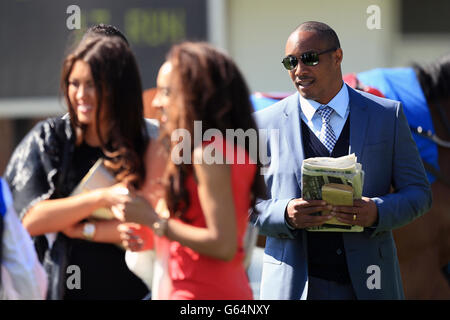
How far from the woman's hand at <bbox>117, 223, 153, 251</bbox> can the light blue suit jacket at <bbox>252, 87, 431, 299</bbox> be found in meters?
0.66

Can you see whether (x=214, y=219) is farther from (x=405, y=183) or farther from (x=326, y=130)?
(x=405, y=183)

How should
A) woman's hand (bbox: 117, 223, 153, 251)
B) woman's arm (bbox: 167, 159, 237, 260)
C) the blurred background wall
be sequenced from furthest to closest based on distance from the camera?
1. the blurred background wall
2. woman's hand (bbox: 117, 223, 153, 251)
3. woman's arm (bbox: 167, 159, 237, 260)

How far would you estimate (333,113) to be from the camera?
3184mm

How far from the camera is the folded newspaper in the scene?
289 cm

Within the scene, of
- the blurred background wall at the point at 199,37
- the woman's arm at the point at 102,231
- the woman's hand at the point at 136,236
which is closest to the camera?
the woman's hand at the point at 136,236

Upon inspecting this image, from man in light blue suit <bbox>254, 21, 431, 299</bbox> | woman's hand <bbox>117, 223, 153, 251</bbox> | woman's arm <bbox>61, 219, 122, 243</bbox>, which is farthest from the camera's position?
man in light blue suit <bbox>254, 21, 431, 299</bbox>

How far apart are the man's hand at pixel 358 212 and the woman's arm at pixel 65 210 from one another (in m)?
0.86

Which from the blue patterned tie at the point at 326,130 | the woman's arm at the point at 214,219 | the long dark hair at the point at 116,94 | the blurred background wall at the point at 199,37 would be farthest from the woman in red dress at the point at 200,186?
the blurred background wall at the point at 199,37

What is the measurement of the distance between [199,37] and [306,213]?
5278 millimetres

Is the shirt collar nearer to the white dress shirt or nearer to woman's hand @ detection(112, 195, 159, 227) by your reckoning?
the white dress shirt

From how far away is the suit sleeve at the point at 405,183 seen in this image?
3.04 m

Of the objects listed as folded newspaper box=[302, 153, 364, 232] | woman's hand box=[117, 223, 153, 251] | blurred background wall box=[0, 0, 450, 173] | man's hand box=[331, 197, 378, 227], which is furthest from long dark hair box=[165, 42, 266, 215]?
blurred background wall box=[0, 0, 450, 173]

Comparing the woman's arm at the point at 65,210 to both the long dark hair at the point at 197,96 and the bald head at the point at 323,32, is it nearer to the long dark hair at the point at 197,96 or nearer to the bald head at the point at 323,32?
the long dark hair at the point at 197,96

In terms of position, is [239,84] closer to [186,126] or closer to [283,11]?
[186,126]
